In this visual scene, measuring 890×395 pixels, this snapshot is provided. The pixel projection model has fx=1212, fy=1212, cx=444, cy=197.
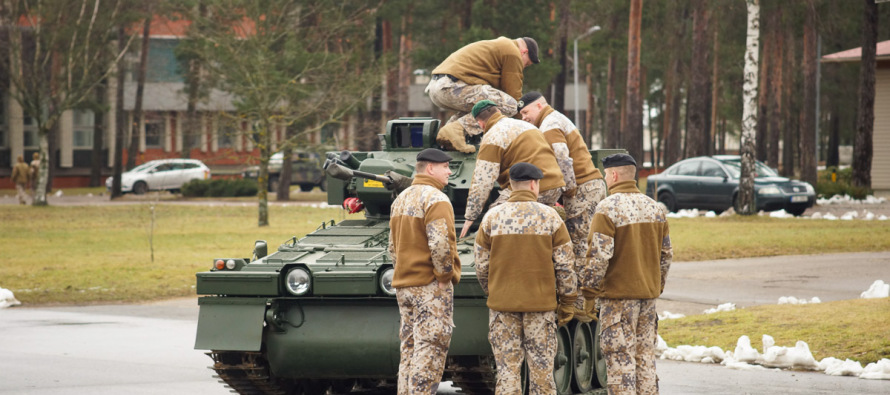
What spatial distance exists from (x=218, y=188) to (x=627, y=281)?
39637mm

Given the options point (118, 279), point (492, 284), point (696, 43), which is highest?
point (696, 43)

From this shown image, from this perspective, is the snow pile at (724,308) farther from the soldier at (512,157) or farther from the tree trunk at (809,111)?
the tree trunk at (809,111)

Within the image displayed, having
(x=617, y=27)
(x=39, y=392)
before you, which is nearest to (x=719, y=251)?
(x=39, y=392)

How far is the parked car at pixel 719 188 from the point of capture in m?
29.1

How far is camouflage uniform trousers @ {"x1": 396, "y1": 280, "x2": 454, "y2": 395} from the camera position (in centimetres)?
775

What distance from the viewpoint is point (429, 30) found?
42969mm

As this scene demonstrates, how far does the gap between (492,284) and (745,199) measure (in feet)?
69.2

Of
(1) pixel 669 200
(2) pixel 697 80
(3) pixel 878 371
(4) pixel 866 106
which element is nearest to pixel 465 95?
(3) pixel 878 371

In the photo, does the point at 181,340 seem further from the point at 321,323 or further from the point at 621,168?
the point at 621,168

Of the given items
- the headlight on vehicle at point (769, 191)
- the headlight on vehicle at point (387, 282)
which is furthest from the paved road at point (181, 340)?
the headlight on vehicle at point (769, 191)

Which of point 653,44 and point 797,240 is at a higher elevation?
point 653,44

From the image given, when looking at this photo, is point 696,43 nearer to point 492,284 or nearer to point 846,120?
point 492,284

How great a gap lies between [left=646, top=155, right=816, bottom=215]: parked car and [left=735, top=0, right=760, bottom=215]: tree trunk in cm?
129

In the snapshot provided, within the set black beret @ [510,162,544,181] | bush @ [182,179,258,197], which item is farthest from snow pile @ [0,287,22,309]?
bush @ [182,179,258,197]
